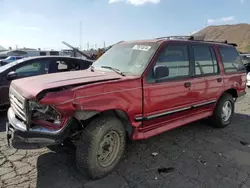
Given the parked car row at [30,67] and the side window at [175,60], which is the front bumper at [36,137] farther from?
the parked car row at [30,67]

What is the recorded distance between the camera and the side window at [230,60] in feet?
16.9

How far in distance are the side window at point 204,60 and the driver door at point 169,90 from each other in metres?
0.26

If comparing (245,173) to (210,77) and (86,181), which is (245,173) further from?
(86,181)

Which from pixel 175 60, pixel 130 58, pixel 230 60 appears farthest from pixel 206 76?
pixel 130 58

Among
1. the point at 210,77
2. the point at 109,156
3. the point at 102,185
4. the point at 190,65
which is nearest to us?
the point at 102,185

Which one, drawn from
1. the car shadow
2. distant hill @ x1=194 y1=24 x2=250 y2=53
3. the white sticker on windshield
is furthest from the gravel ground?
distant hill @ x1=194 y1=24 x2=250 y2=53

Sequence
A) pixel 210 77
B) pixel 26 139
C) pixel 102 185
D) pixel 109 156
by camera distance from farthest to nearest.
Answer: pixel 210 77 < pixel 109 156 < pixel 102 185 < pixel 26 139

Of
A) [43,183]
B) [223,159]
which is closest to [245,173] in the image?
[223,159]

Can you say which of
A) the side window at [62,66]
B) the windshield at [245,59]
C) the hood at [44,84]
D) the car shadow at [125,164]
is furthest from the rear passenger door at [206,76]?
the windshield at [245,59]

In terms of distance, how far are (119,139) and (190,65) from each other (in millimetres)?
1976

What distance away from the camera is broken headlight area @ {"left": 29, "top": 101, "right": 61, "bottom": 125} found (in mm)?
2762

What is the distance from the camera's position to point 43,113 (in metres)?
2.81

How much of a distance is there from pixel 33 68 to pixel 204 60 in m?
4.41

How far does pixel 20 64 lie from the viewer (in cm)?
602
